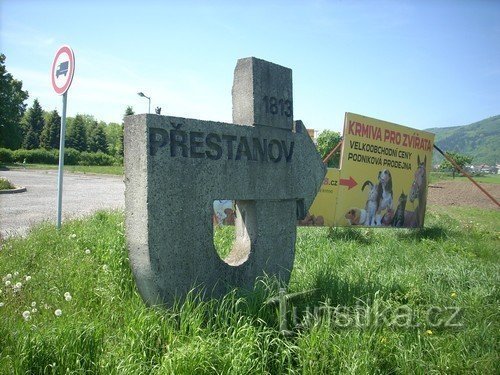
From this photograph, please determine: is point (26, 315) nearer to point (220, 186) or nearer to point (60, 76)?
point (220, 186)

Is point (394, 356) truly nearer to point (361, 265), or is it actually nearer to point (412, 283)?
point (412, 283)

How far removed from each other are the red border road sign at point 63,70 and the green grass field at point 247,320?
240 centimetres

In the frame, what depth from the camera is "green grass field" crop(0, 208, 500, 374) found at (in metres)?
2.60

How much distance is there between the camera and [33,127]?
60.3 m

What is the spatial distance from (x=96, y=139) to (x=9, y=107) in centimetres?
3109

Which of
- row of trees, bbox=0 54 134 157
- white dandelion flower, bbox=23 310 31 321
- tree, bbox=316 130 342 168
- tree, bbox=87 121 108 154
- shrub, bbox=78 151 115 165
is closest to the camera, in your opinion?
white dandelion flower, bbox=23 310 31 321

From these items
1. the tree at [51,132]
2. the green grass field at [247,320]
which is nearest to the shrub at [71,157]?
the tree at [51,132]

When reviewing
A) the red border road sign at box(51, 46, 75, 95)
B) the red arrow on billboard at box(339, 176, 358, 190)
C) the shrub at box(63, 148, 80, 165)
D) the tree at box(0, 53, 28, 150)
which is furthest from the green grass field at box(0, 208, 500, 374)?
the shrub at box(63, 148, 80, 165)

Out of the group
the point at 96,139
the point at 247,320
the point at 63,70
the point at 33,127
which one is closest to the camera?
the point at 247,320

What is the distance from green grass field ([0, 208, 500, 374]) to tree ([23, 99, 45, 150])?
61.6m

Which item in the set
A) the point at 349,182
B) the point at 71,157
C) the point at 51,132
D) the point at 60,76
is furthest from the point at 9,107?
the point at 349,182

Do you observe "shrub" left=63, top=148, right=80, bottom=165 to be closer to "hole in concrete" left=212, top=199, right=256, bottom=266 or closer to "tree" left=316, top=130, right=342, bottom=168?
"tree" left=316, top=130, right=342, bottom=168

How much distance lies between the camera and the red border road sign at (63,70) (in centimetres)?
606

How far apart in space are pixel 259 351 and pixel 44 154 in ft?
163
